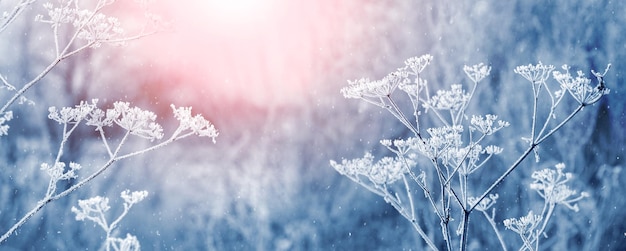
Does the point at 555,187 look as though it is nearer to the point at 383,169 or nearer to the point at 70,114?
the point at 383,169

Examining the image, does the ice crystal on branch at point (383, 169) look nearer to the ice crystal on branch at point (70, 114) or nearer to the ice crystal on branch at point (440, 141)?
the ice crystal on branch at point (440, 141)

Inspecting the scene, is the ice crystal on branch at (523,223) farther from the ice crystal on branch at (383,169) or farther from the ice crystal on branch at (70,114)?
the ice crystal on branch at (70,114)

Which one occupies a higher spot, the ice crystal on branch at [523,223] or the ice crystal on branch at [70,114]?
the ice crystal on branch at [523,223]

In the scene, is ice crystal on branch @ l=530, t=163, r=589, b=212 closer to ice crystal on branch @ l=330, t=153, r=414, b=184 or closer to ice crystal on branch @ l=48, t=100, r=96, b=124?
ice crystal on branch @ l=330, t=153, r=414, b=184

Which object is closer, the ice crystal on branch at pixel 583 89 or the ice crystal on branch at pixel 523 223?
the ice crystal on branch at pixel 583 89

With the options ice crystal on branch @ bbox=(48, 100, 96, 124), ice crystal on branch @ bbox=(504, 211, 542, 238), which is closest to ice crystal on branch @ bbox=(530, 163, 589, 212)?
ice crystal on branch @ bbox=(504, 211, 542, 238)

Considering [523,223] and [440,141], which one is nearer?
[440,141]

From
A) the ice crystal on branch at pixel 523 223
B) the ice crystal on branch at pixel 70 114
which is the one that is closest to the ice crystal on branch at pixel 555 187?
the ice crystal on branch at pixel 523 223

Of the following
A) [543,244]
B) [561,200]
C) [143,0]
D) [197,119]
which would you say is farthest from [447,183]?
[543,244]

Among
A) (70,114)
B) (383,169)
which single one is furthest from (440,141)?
(70,114)

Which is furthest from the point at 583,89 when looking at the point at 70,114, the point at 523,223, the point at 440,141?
the point at 70,114

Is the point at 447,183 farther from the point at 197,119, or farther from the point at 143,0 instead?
the point at 143,0
